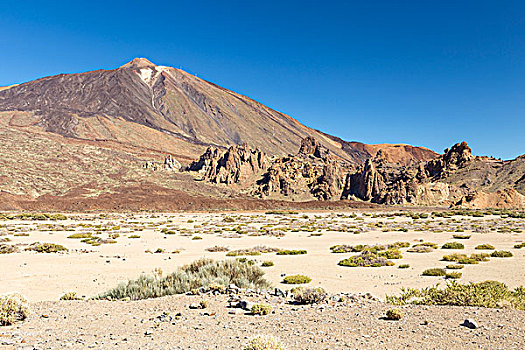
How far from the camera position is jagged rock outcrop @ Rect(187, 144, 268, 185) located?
99000 mm

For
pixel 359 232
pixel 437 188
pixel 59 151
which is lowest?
pixel 359 232

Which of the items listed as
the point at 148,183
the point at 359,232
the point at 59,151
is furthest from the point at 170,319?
the point at 59,151

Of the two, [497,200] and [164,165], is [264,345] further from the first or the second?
[164,165]

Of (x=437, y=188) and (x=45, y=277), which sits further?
(x=437, y=188)

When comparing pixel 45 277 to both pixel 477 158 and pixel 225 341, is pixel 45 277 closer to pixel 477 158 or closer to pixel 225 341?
pixel 225 341

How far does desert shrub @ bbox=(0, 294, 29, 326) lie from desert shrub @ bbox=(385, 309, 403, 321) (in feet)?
25.5

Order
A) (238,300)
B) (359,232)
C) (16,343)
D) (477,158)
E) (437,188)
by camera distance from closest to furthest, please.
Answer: (16,343) → (238,300) → (359,232) → (437,188) → (477,158)

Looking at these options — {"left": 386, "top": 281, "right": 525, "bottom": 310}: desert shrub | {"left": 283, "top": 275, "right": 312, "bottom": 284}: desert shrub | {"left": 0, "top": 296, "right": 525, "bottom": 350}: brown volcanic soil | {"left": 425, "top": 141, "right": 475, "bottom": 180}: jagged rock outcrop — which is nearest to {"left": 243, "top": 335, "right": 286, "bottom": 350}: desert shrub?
{"left": 0, "top": 296, "right": 525, "bottom": 350}: brown volcanic soil

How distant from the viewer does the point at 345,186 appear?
9675 centimetres

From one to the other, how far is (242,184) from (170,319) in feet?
298

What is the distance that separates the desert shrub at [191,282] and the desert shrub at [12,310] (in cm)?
218

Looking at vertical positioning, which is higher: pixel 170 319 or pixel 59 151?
pixel 59 151

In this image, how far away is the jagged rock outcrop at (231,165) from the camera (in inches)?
3898

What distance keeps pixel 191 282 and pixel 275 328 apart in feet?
13.0
